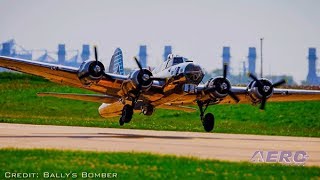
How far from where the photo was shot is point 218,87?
128 ft

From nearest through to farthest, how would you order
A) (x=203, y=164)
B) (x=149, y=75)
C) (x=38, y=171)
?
1. (x=38, y=171)
2. (x=203, y=164)
3. (x=149, y=75)

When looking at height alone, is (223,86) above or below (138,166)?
above

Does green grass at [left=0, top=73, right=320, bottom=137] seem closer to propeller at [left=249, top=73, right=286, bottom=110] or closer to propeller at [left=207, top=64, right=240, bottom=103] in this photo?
propeller at [left=249, top=73, right=286, bottom=110]

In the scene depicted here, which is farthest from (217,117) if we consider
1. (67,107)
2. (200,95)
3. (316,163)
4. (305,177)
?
(305,177)

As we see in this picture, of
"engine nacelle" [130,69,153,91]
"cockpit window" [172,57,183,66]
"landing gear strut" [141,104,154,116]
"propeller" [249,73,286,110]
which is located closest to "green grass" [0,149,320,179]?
"engine nacelle" [130,69,153,91]

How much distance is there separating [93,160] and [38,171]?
283 cm

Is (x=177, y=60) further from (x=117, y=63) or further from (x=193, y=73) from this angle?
(x=117, y=63)

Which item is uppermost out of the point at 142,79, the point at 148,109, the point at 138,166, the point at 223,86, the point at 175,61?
the point at 175,61

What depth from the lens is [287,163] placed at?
2383 centimetres

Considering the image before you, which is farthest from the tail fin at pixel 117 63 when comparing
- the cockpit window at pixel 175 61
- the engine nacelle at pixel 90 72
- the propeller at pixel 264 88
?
the propeller at pixel 264 88

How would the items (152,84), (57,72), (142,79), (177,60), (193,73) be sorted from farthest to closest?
1. (177,60)
2. (152,84)
3. (142,79)
4. (193,73)
5. (57,72)

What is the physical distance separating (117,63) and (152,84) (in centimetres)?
663

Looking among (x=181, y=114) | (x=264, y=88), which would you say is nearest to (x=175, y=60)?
(x=264, y=88)

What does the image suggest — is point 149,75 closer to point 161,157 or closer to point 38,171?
point 161,157
